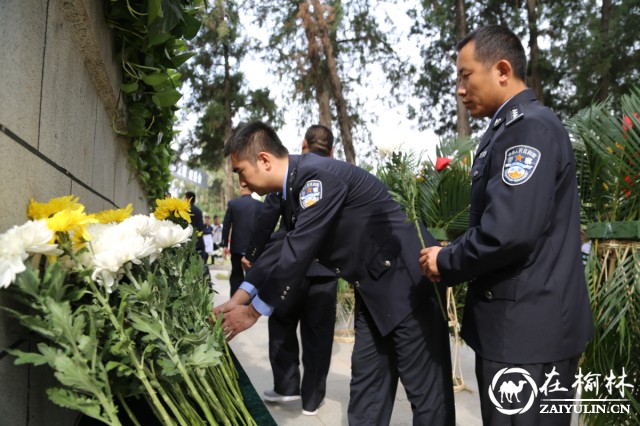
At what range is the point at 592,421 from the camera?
2605mm

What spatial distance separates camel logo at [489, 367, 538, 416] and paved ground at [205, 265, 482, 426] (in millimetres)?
1680

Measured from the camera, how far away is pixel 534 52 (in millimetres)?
14336

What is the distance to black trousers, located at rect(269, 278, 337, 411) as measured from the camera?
375 cm

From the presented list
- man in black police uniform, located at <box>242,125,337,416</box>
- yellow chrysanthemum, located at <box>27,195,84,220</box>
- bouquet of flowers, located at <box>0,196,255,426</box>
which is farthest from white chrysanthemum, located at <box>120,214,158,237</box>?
man in black police uniform, located at <box>242,125,337,416</box>

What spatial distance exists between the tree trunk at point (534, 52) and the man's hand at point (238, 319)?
531 inches

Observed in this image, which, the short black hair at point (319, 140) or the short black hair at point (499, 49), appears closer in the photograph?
the short black hair at point (499, 49)

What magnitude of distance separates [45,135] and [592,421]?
8.67ft

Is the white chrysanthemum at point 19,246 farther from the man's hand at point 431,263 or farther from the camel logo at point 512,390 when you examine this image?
the camel logo at point 512,390

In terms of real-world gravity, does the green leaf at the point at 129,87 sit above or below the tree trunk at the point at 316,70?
below

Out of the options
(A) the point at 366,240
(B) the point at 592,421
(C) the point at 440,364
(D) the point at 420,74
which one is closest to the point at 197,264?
(A) the point at 366,240

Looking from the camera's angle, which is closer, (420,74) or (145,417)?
(145,417)

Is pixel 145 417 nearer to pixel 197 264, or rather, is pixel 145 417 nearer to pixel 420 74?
pixel 197 264

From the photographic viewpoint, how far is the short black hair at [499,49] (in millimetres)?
1978

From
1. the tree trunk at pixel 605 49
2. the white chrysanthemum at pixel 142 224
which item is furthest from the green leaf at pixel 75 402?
the tree trunk at pixel 605 49
